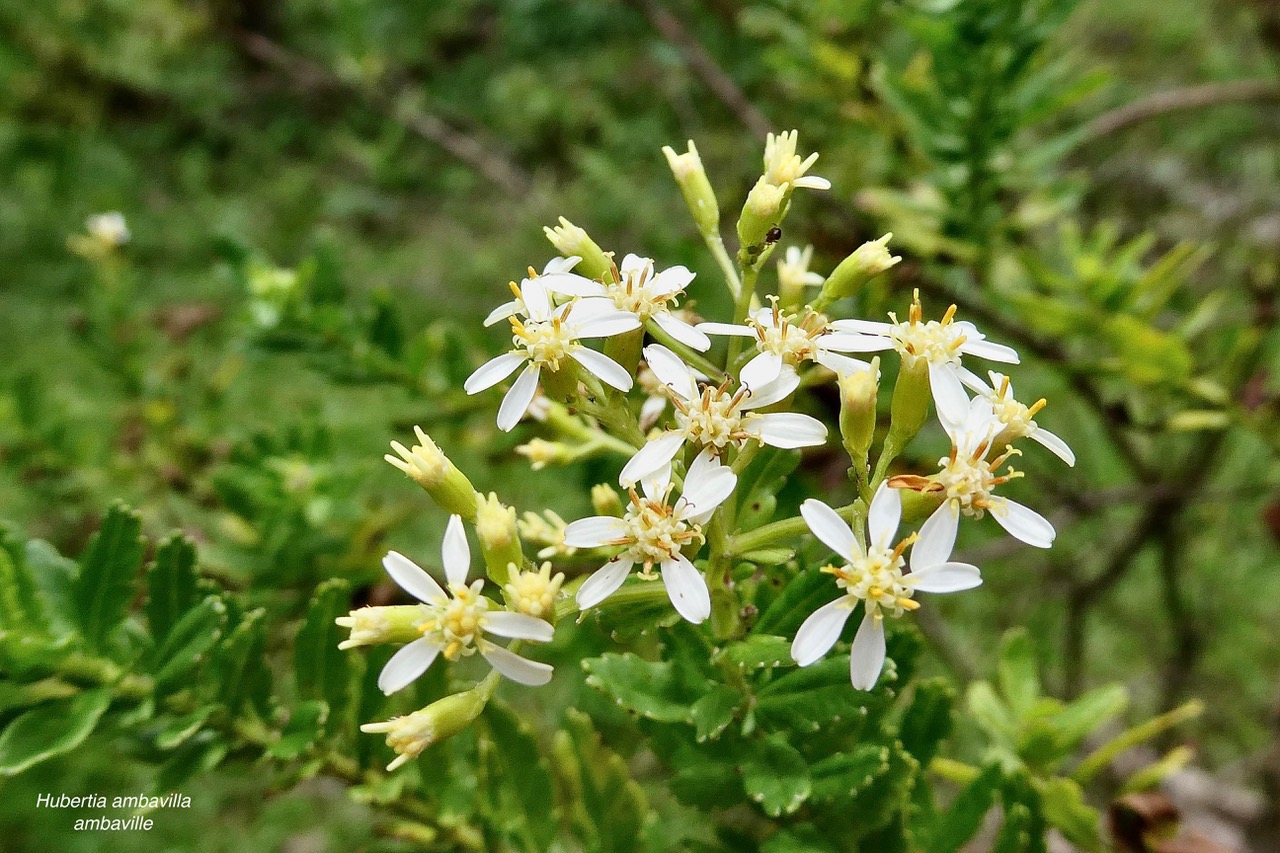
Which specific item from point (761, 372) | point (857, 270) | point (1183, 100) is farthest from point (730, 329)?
point (1183, 100)

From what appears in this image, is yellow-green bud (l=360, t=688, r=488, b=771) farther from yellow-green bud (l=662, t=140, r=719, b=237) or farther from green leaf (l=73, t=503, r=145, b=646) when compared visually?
yellow-green bud (l=662, t=140, r=719, b=237)

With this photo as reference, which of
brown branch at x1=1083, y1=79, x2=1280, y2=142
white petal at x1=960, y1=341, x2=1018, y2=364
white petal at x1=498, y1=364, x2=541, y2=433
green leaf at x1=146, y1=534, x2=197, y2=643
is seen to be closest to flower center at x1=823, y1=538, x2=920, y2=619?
white petal at x1=960, y1=341, x2=1018, y2=364

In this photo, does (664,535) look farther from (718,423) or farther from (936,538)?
(936,538)

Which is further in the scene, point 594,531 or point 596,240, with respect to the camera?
point 596,240

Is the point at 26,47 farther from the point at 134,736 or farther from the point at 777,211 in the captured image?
the point at 777,211

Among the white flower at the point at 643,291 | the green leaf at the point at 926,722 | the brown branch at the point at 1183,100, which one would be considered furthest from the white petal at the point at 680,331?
the brown branch at the point at 1183,100
